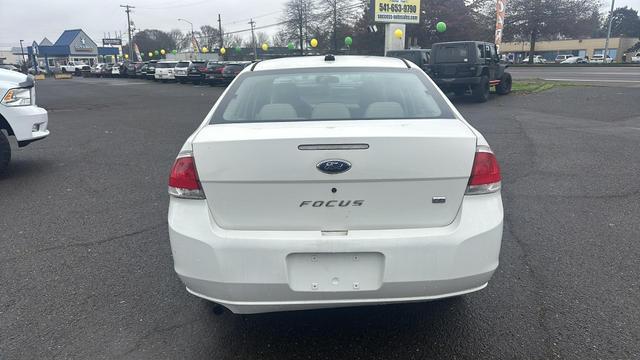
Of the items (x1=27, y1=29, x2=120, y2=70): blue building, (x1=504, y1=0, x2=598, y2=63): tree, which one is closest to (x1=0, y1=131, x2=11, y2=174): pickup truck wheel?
(x1=504, y1=0, x2=598, y2=63): tree

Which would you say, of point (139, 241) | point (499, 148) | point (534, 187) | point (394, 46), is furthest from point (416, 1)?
point (139, 241)

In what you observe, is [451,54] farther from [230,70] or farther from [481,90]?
[230,70]

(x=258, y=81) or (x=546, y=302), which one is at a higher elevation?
(x=258, y=81)

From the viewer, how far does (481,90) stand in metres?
15.4

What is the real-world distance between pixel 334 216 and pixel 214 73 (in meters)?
28.4

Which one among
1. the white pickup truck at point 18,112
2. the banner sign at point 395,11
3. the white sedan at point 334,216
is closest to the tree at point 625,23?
the banner sign at point 395,11

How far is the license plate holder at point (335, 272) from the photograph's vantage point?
90.9 inches

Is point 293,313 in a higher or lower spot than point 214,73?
lower

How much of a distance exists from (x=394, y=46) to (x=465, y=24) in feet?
94.8

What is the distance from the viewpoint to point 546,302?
3.12m

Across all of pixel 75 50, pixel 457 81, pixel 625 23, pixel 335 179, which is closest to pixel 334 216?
pixel 335 179

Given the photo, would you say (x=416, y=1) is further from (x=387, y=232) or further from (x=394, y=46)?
(x=387, y=232)

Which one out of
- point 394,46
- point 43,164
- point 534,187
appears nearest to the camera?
point 534,187

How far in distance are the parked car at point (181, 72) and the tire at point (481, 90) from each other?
24025mm
